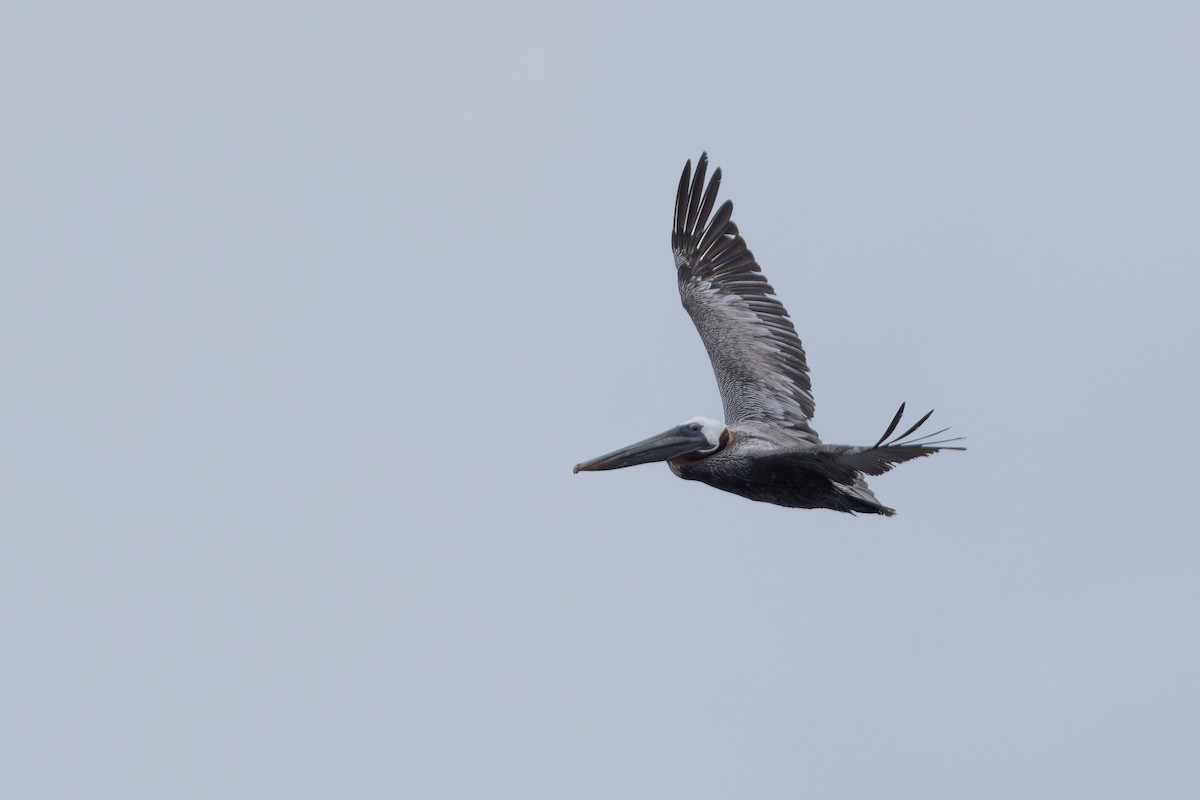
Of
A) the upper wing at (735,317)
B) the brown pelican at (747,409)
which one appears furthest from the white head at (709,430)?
the upper wing at (735,317)

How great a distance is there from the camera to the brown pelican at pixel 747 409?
1506 centimetres

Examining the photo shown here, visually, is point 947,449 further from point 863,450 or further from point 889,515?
point 889,515

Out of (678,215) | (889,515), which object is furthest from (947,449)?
(678,215)

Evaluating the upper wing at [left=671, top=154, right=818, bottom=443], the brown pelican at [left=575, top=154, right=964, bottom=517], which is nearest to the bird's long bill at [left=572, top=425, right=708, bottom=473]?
the brown pelican at [left=575, top=154, right=964, bottom=517]

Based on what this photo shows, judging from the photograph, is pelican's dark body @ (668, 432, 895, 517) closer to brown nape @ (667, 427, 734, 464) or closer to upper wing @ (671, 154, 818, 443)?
brown nape @ (667, 427, 734, 464)

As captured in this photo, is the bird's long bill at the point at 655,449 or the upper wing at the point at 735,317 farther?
the upper wing at the point at 735,317

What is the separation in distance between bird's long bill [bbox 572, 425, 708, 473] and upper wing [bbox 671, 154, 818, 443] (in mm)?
1139

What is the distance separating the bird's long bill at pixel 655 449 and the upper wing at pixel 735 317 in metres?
1.14

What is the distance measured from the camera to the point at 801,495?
15.8m

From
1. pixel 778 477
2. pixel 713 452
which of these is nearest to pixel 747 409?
pixel 713 452

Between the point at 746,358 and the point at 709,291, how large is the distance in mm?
1190

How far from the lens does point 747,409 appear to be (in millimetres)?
17609

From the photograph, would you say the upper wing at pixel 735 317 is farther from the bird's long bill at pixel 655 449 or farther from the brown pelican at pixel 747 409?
the bird's long bill at pixel 655 449

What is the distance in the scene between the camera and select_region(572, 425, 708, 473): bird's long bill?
1639 cm
